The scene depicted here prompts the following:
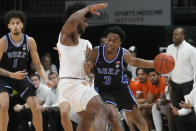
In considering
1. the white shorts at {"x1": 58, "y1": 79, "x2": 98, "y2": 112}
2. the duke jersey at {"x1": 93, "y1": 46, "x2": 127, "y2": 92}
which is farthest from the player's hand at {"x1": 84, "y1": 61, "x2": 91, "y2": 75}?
the duke jersey at {"x1": 93, "y1": 46, "x2": 127, "y2": 92}

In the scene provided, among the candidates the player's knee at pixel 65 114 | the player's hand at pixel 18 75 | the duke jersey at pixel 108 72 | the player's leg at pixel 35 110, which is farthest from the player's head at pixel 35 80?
the duke jersey at pixel 108 72

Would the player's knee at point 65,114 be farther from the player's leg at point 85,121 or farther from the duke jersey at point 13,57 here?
the player's leg at point 85,121

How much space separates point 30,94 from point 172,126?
10.4ft

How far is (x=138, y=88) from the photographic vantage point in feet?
35.6

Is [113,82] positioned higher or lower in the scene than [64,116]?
higher

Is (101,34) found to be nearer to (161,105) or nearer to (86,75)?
(161,105)

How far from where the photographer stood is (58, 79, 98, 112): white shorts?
21.2 feet

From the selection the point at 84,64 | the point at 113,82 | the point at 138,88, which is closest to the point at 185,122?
the point at 138,88

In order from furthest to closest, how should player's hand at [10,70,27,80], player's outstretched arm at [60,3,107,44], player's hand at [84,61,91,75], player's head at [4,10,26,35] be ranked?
player's head at [4,10,26,35] → player's hand at [10,70,27,80] → player's hand at [84,61,91,75] → player's outstretched arm at [60,3,107,44]

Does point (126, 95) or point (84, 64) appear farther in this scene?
point (126, 95)

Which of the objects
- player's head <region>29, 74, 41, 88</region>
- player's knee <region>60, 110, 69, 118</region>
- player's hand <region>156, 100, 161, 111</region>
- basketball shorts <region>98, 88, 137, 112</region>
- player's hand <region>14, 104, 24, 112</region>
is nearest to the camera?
basketball shorts <region>98, 88, 137, 112</region>

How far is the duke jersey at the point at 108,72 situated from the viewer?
712 centimetres

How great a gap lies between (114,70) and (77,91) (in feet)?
2.63

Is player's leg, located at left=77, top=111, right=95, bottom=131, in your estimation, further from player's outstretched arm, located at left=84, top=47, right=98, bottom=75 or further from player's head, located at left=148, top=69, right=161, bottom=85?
player's head, located at left=148, top=69, right=161, bottom=85
